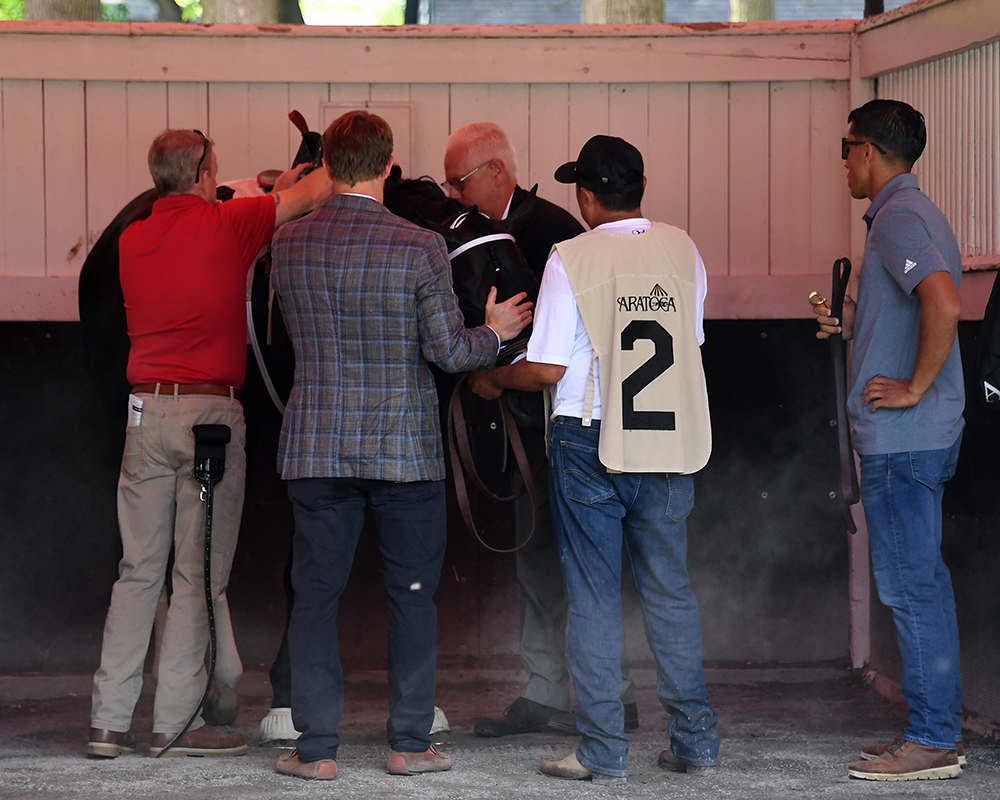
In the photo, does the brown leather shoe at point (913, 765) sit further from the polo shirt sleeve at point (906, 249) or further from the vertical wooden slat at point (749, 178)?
the vertical wooden slat at point (749, 178)

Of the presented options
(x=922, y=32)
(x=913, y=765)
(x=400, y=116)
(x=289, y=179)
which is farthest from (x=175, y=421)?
(x=922, y=32)

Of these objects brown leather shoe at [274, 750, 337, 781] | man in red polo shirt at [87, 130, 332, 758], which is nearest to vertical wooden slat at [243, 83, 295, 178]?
man in red polo shirt at [87, 130, 332, 758]

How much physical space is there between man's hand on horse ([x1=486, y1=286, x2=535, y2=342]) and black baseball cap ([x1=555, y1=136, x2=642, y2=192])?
1.16 ft

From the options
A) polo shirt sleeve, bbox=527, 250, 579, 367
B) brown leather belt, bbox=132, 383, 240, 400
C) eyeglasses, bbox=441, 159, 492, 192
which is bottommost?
brown leather belt, bbox=132, 383, 240, 400

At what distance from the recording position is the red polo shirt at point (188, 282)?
10.2 feet

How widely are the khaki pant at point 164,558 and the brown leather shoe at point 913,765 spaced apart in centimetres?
181

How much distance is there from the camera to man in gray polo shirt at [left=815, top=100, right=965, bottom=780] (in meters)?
2.89

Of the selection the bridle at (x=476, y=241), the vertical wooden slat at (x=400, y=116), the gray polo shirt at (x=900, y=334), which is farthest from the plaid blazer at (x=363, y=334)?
the vertical wooden slat at (x=400, y=116)

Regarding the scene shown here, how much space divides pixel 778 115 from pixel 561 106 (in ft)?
2.63

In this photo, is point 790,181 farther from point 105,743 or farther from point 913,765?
point 105,743

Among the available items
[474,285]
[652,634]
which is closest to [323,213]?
[474,285]

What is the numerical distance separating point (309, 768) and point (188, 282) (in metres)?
1.33

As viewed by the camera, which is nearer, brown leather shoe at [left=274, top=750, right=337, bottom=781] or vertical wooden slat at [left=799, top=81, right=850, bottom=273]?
brown leather shoe at [left=274, top=750, right=337, bottom=781]

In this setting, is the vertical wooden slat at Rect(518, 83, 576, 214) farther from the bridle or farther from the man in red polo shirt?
the man in red polo shirt
